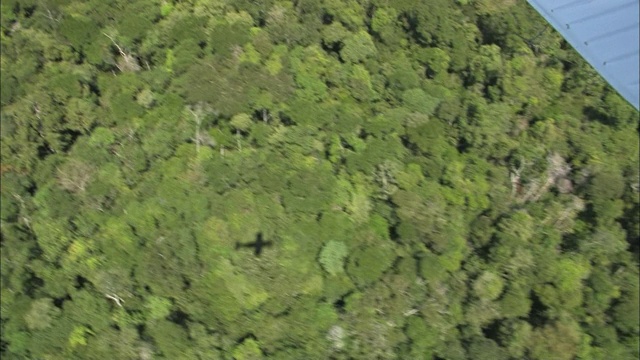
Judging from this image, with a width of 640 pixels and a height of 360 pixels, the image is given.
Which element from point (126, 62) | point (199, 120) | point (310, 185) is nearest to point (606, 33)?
point (310, 185)

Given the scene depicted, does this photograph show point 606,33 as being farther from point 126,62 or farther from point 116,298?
point 126,62

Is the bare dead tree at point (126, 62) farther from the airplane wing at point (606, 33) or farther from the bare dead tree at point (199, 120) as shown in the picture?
the airplane wing at point (606, 33)

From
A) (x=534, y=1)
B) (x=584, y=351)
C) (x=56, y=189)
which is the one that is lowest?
(x=56, y=189)

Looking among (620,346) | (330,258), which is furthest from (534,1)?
(620,346)

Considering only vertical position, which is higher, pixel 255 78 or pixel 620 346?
pixel 255 78

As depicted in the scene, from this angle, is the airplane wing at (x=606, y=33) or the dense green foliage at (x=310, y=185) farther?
the dense green foliage at (x=310, y=185)

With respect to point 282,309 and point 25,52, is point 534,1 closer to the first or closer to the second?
point 282,309

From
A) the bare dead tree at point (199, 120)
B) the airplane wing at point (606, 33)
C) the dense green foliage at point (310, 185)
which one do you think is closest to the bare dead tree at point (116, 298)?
the dense green foliage at point (310, 185)

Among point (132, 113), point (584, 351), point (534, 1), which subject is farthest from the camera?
point (132, 113)
